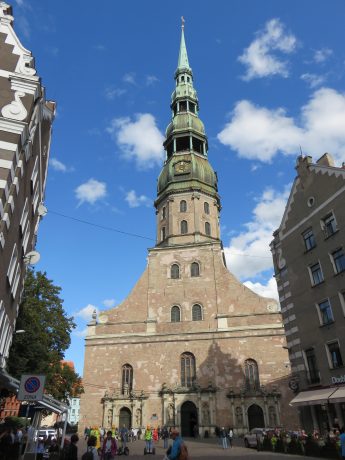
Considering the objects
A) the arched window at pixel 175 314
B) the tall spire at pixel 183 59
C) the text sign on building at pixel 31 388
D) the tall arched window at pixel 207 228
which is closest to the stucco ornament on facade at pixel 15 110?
the text sign on building at pixel 31 388

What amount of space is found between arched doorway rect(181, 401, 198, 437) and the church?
0.08 m

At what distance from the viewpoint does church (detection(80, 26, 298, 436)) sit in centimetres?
3161

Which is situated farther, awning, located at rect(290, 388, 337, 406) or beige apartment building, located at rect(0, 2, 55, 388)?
awning, located at rect(290, 388, 337, 406)

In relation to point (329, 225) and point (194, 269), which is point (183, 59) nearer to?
point (194, 269)

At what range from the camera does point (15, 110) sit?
11.7m

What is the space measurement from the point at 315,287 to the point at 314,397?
16.4 feet

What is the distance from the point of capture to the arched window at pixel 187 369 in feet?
109

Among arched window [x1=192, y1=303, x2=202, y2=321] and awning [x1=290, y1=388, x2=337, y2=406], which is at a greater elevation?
arched window [x1=192, y1=303, x2=202, y2=321]

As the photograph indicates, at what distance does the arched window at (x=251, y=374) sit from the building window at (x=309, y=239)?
15989 mm

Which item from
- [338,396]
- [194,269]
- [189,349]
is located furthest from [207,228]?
[338,396]

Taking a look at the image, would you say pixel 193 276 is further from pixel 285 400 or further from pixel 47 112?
pixel 47 112

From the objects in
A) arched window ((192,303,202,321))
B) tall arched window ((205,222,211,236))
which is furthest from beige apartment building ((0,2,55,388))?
tall arched window ((205,222,211,236))

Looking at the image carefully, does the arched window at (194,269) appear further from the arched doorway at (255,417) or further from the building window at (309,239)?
the building window at (309,239)

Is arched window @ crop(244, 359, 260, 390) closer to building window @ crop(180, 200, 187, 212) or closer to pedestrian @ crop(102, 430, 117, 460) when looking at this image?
building window @ crop(180, 200, 187, 212)
